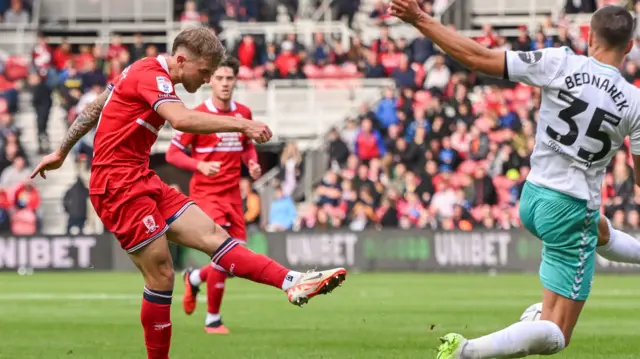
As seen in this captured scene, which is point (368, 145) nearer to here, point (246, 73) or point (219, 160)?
point (246, 73)

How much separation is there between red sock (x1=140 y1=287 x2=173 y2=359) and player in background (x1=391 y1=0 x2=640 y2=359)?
2012 millimetres

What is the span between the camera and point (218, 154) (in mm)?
13523

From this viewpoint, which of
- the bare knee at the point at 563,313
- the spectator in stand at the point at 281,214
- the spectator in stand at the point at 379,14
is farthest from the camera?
the spectator in stand at the point at 379,14

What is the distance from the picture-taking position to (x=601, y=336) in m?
12.4

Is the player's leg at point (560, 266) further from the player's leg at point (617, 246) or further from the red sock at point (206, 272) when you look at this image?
the red sock at point (206, 272)

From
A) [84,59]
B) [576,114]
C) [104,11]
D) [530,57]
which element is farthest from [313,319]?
[104,11]

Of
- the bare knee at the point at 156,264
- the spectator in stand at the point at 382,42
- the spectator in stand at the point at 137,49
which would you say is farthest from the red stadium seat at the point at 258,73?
the bare knee at the point at 156,264

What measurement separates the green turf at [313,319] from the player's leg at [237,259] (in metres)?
2.02

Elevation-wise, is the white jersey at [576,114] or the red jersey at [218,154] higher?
the white jersey at [576,114]

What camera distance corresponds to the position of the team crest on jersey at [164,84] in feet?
27.2

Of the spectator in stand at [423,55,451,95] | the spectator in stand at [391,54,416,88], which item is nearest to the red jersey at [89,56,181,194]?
the spectator in stand at [423,55,451,95]

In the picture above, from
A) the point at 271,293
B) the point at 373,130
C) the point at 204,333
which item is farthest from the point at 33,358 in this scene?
the point at 373,130

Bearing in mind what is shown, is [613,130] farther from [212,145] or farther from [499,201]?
[499,201]

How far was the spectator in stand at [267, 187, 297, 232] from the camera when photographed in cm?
2688
